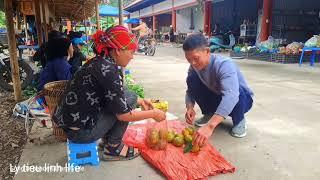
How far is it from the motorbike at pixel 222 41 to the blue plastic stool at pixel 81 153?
14.6 meters

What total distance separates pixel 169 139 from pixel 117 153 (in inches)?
21.4

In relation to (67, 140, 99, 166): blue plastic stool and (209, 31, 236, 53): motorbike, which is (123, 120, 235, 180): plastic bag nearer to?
(67, 140, 99, 166): blue plastic stool

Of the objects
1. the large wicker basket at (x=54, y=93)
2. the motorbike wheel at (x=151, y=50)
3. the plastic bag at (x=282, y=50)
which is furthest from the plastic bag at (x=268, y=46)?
the large wicker basket at (x=54, y=93)

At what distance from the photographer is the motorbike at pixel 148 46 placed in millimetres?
15367

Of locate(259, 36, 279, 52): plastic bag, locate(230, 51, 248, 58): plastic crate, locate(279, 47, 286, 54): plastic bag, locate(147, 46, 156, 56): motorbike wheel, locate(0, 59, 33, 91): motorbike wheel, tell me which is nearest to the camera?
locate(0, 59, 33, 91): motorbike wheel

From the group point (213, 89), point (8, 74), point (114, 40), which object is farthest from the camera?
point (8, 74)

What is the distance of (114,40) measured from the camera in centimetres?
246

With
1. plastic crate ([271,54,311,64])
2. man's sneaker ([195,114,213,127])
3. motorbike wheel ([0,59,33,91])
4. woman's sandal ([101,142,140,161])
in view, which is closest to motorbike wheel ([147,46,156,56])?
plastic crate ([271,54,311,64])

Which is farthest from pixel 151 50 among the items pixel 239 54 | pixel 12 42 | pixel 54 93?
pixel 54 93

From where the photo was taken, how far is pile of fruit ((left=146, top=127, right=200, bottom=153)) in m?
2.99

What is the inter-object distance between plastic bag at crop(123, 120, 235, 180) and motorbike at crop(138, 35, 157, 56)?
12.4 meters

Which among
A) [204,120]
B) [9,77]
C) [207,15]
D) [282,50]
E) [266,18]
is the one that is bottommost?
[204,120]

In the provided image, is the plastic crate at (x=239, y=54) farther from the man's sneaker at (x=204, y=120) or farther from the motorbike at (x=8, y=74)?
the man's sneaker at (x=204, y=120)

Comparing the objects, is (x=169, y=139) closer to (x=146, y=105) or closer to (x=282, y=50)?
(x=146, y=105)
